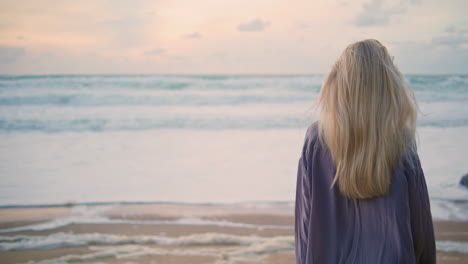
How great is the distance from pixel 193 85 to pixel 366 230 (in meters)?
10.9

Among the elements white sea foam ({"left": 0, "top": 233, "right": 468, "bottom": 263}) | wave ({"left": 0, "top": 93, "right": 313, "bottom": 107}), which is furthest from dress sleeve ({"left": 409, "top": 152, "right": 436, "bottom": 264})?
wave ({"left": 0, "top": 93, "right": 313, "bottom": 107})

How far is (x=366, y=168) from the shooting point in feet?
3.85

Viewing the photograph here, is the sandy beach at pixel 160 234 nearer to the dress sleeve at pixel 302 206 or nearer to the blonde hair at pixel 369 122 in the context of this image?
the dress sleeve at pixel 302 206

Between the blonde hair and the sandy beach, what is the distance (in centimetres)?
171

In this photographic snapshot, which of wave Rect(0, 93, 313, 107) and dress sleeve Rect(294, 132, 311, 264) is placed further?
wave Rect(0, 93, 313, 107)

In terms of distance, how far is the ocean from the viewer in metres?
4.63

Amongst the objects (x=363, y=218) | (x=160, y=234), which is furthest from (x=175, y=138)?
(x=363, y=218)

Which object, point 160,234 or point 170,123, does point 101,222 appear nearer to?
point 160,234

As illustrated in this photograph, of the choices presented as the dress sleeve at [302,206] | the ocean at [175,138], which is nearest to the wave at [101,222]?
the ocean at [175,138]

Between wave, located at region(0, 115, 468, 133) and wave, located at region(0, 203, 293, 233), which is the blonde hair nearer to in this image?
wave, located at region(0, 203, 293, 233)

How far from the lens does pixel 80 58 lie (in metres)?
9.18

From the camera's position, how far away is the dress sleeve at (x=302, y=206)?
51.2 inches

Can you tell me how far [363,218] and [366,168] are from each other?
20cm

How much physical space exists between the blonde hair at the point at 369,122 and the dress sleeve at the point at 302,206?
0.38ft
